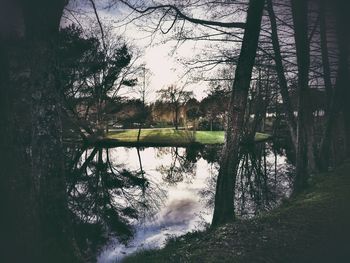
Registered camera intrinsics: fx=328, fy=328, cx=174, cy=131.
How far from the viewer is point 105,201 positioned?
15672mm

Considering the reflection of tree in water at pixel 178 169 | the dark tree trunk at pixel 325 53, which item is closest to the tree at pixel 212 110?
the reflection of tree in water at pixel 178 169

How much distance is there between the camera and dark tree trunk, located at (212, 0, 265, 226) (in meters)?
8.97

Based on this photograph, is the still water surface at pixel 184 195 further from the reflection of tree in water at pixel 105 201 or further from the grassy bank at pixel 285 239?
the grassy bank at pixel 285 239

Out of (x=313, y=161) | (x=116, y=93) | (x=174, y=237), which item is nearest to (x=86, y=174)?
(x=174, y=237)

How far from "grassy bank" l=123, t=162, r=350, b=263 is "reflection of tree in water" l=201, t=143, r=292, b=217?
462cm

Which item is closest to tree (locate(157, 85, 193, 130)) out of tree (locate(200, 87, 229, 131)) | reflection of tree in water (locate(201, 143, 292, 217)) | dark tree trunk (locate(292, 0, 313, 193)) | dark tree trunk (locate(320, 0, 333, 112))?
tree (locate(200, 87, 229, 131))

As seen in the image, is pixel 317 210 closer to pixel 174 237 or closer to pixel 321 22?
pixel 174 237

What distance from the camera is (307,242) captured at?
21.1ft

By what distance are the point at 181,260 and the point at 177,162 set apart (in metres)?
23.8

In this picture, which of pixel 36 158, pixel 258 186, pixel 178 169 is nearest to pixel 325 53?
pixel 258 186

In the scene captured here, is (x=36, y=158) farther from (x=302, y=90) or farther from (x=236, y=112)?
(x=302, y=90)

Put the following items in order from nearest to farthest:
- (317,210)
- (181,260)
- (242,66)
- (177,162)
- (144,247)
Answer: (181,260) → (317,210) → (242,66) → (144,247) → (177,162)

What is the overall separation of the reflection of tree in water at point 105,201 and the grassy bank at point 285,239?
353cm

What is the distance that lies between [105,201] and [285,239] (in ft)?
34.9
